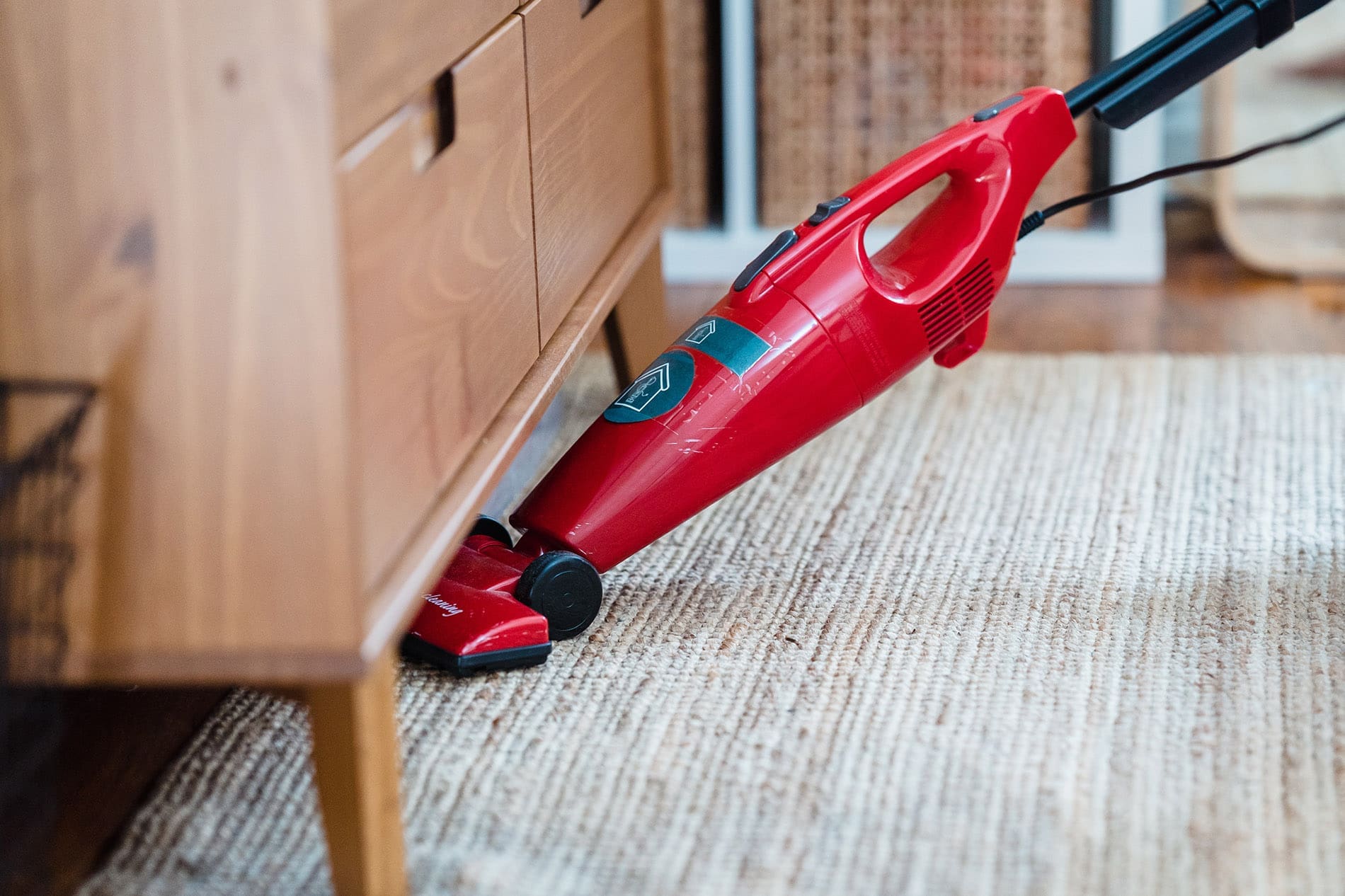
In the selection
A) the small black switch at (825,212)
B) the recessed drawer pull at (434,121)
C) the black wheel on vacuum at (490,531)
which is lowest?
the black wheel on vacuum at (490,531)

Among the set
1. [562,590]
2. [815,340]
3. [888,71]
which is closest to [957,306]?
[815,340]

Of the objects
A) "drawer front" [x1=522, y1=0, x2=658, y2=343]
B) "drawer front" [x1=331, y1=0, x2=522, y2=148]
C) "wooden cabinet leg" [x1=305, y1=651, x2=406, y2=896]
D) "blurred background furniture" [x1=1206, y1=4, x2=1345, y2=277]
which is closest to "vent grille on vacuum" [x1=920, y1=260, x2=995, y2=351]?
"drawer front" [x1=522, y1=0, x2=658, y2=343]

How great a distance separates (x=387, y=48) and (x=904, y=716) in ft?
1.70

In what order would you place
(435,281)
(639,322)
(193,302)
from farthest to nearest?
(639,322) < (435,281) < (193,302)

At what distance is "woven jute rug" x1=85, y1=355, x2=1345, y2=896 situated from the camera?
30.9 inches

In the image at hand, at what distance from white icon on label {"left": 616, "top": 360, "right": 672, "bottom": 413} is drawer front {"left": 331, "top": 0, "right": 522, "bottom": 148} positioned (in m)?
0.30

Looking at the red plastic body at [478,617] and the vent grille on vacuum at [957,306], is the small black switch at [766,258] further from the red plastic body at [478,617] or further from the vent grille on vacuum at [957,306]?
the red plastic body at [478,617]

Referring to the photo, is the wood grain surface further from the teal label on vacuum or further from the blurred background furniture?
the blurred background furniture

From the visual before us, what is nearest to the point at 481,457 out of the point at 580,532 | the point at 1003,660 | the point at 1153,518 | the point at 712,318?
the point at 580,532

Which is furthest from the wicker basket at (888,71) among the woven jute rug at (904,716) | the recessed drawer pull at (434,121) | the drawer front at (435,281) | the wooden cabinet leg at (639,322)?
Result: the recessed drawer pull at (434,121)

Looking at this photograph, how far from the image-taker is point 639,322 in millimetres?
1476

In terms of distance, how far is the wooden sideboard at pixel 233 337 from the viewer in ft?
2.06

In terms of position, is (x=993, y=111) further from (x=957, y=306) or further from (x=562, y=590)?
(x=562, y=590)

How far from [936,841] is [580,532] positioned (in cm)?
36
